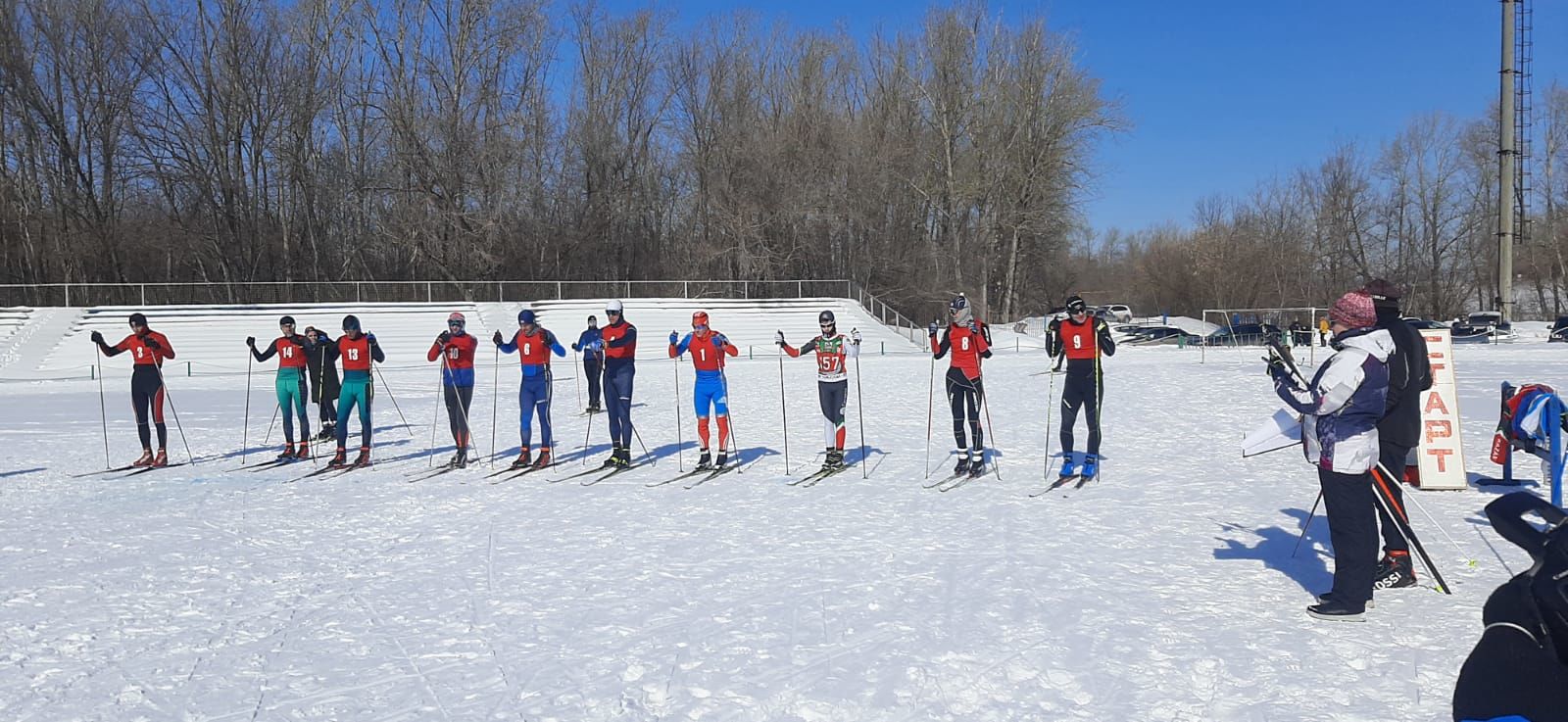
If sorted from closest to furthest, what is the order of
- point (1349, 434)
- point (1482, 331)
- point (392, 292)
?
1. point (1349, 434)
2. point (1482, 331)
3. point (392, 292)

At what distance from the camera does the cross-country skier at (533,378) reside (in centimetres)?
1097

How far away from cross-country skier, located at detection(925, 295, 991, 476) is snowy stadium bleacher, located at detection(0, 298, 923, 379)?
71.1 feet

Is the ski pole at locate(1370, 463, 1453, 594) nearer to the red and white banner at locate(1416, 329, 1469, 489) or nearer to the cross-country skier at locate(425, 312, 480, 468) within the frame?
the red and white banner at locate(1416, 329, 1469, 489)

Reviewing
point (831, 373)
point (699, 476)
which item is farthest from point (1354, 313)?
point (699, 476)

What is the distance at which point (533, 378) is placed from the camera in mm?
11047

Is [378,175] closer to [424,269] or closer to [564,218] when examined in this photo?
[424,269]

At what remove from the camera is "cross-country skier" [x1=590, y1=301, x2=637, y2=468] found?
35.3ft

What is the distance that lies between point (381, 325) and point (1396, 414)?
36227 mm

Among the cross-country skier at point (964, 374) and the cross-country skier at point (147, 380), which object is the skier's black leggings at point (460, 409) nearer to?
the cross-country skier at point (147, 380)

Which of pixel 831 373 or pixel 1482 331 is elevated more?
pixel 831 373

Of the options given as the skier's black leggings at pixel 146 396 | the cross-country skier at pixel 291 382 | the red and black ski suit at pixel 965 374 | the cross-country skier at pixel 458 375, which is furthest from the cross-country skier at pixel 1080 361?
the skier's black leggings at pixel 146 396

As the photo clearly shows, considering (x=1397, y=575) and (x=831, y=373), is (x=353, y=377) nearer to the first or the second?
(x=831, y=373)

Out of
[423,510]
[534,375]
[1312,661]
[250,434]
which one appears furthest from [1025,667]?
[250,434]

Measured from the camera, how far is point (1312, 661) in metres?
4.66
